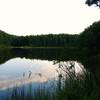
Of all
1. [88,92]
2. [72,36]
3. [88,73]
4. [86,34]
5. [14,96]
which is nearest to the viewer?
[88,92]

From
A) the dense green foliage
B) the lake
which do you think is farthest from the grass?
the dense green foliage

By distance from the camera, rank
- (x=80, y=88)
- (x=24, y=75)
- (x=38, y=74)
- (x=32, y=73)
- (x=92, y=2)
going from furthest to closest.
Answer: (x=32, y=73) → (x=92, y=2) → (x=24, y=75) → (x=38, y=74) → (x=80, y=88)

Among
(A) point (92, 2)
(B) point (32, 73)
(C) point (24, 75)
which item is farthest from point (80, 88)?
(B) point (32, 73)

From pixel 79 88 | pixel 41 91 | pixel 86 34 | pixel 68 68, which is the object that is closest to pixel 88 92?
pixel 79 88

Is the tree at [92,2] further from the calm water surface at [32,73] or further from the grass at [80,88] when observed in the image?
the grass at [80,88]

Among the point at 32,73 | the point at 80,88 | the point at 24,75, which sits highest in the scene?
the point at 32,73

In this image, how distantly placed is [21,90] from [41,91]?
1.87ft

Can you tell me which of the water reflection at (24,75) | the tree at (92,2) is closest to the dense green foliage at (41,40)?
the water reflection at (24,75)

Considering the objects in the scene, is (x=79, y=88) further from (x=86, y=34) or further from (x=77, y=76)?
(x=86, y=34)

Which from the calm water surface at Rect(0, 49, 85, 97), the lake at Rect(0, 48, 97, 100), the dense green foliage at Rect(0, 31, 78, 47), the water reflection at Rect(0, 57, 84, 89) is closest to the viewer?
the water reflection at Rect(0, 57, 84, 89)

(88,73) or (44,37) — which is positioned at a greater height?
(44,37)

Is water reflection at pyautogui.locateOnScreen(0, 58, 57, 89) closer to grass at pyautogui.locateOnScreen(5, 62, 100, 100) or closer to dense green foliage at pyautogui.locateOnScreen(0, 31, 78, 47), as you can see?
grass at pyautogui.locateOnScreen(5, 62, 100, 100)

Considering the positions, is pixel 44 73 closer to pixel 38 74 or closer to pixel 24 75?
pixel 24 75

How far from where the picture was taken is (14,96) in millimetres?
9281
